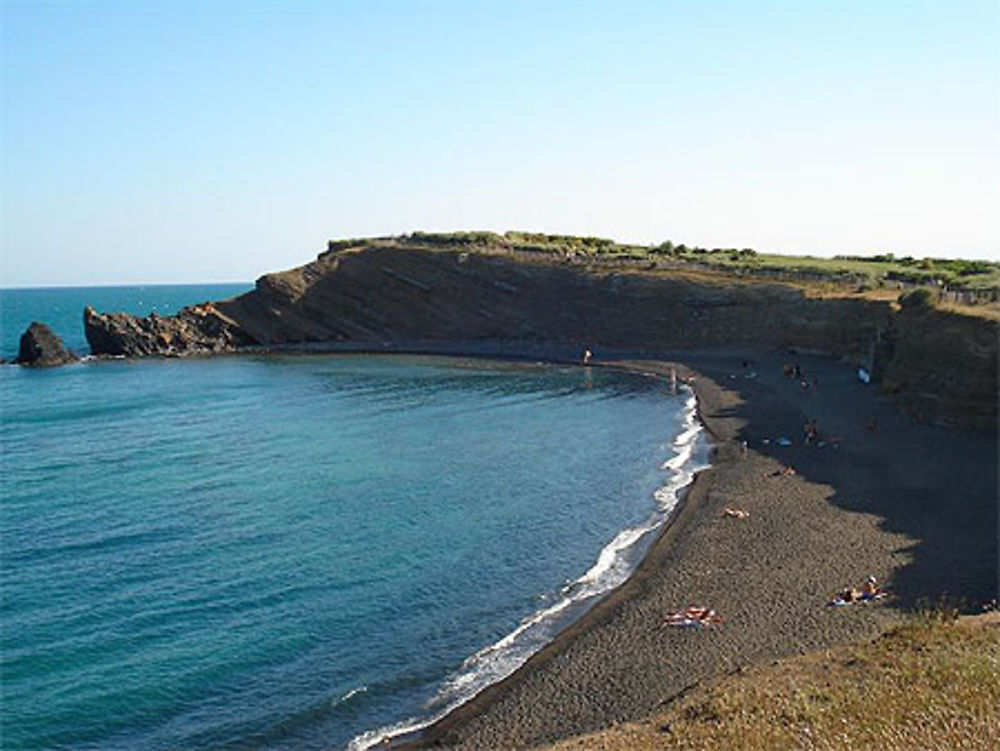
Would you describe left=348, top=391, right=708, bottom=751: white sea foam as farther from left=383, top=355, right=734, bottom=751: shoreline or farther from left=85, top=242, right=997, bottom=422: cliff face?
left=85, top=242, right=997, bottom=422: cliff face

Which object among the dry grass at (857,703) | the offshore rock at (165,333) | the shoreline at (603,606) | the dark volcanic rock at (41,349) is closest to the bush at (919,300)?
the shoreline at (603,606)

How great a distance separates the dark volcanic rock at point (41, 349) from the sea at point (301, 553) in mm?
28749

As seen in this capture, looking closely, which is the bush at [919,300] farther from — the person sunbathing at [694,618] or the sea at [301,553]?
the person sunbathing at [694,618]

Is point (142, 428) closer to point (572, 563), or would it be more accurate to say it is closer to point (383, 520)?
point (383, 520)

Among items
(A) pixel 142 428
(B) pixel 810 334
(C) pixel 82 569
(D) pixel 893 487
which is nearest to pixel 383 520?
(C) pixel 82 569

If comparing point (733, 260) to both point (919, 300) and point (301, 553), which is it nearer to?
point (919, 300)

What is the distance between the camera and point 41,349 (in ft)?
288

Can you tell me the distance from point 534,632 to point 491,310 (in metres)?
71.0

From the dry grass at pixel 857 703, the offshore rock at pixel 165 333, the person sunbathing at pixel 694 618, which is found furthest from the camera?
the offshore rock at pixel 165 333

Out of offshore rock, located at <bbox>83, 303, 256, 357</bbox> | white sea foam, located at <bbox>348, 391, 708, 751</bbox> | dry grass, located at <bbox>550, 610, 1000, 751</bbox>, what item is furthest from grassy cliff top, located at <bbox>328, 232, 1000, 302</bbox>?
dry grass, located at <bbox>550, 610, 1000, 751</bbox>

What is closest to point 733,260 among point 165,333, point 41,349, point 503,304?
point 503,304

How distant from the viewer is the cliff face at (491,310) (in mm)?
75188

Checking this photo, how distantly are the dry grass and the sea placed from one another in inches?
246

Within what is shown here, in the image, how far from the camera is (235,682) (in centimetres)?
2114
